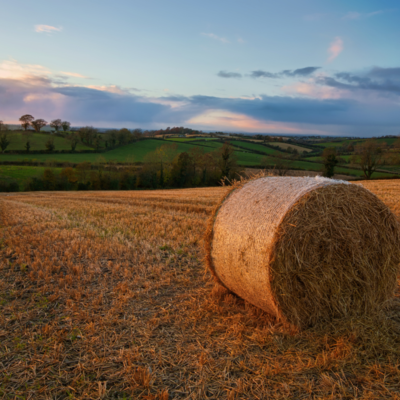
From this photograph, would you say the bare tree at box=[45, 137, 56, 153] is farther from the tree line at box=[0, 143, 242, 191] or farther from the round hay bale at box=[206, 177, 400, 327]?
the round hay bale at box=[206, 177, 400, 327]

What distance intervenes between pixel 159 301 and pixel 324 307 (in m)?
2.69

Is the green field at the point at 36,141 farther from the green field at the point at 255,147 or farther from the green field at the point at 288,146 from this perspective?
the green field at the point at 288,146

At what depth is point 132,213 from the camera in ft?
46.1

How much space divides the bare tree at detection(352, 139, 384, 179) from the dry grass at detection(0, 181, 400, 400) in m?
50.1

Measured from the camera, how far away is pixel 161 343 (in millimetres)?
3939

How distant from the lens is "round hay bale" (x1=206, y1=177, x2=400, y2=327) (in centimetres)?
412

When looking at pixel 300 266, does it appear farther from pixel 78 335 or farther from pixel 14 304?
pixel 14 304

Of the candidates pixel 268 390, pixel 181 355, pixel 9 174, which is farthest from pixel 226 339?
pixel 9 174

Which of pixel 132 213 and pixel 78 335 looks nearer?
pixel 78 335

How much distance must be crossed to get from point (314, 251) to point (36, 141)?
78.8 m

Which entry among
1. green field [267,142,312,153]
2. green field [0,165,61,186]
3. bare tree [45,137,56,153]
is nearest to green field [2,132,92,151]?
bare tree [45,137,56,153]

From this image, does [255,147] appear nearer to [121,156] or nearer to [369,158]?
[369,158]

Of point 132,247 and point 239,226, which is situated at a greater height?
point 239,226

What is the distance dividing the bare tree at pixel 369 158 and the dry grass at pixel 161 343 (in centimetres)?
Answer: 5010
